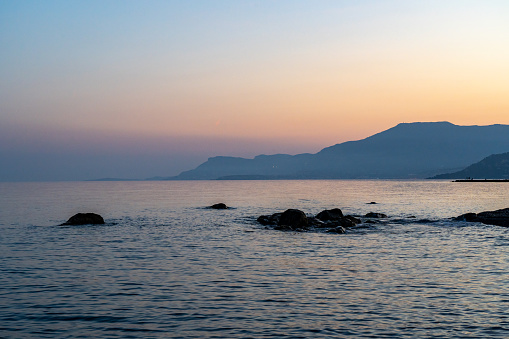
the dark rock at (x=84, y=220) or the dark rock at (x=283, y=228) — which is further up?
the dark rock at (x=84, y=220)

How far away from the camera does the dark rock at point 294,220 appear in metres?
48.6

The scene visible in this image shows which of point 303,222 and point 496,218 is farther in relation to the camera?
point 496,218

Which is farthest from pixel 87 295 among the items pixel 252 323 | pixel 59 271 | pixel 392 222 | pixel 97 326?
pixel 392 222

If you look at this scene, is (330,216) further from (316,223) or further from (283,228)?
(283,228)

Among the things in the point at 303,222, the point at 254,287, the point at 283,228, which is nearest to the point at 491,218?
the point at 303,222

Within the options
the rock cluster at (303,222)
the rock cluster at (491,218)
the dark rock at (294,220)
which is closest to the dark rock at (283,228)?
the rock cluster at (303,222)

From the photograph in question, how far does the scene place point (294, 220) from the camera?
4909 cm

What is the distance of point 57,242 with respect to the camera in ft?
121

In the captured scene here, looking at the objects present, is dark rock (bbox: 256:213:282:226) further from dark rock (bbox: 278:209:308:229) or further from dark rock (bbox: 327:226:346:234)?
dark rock (bbox: 327:226:346:234)

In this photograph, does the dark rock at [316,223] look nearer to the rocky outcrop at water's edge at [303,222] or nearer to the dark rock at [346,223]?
the rocky outcrop at water's edge at [303,222]

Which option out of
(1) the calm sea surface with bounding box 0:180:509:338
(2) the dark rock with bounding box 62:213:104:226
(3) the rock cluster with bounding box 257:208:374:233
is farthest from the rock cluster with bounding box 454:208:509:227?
(2) the dark rock with bounding box 62:213:104:226

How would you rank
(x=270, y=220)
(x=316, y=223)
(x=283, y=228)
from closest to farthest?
(x=283, y=228) → (x=316, y=223) → (x=270, y=220)

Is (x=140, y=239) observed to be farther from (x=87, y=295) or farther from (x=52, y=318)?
(x=52, y=318)

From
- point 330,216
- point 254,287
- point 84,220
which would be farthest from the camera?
point 330,216
